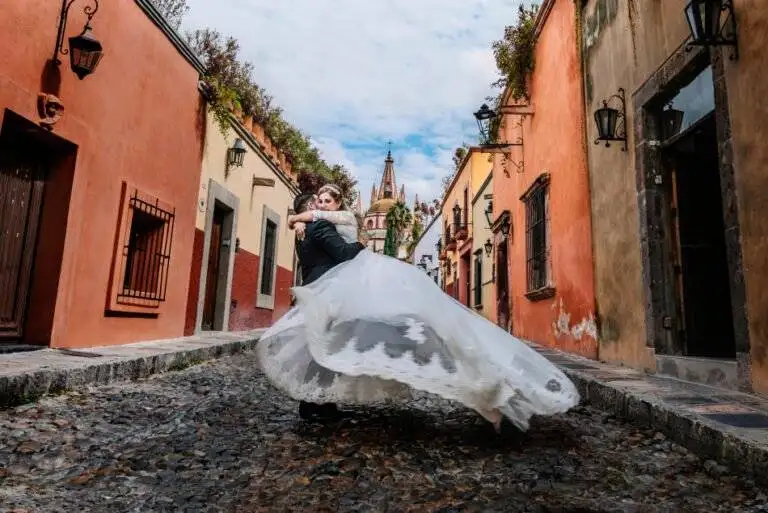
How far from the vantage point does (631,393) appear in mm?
3398

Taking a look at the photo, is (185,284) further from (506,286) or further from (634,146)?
(506,286)

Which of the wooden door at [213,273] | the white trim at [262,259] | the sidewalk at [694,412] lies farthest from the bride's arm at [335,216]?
the white trim at [262,259]

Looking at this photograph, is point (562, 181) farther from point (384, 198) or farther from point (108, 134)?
point (384, 198)

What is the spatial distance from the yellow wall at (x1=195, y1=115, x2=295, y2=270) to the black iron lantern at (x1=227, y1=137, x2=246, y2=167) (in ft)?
0.33

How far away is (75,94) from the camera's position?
5.10 m

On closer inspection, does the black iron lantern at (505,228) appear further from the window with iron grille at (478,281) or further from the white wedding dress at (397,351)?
the white wedding dress at (397,351)

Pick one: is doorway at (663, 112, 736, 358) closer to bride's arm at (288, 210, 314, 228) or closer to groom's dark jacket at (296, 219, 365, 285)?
groom's dark jacket at (296, 219, 365, 285)

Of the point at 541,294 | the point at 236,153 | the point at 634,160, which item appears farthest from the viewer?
the point at 236,153

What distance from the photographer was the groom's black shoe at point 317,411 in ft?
9.59

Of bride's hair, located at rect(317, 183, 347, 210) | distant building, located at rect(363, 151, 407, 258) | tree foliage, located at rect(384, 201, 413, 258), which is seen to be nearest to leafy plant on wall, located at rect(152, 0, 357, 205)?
bride's hair, located at rect(317, 183, 347, 210)

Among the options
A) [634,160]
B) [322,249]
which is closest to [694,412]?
[322,249]

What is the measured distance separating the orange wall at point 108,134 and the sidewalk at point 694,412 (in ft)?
16.0

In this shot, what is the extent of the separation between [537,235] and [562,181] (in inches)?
67.2

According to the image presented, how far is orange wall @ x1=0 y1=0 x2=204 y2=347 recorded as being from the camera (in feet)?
14.9
